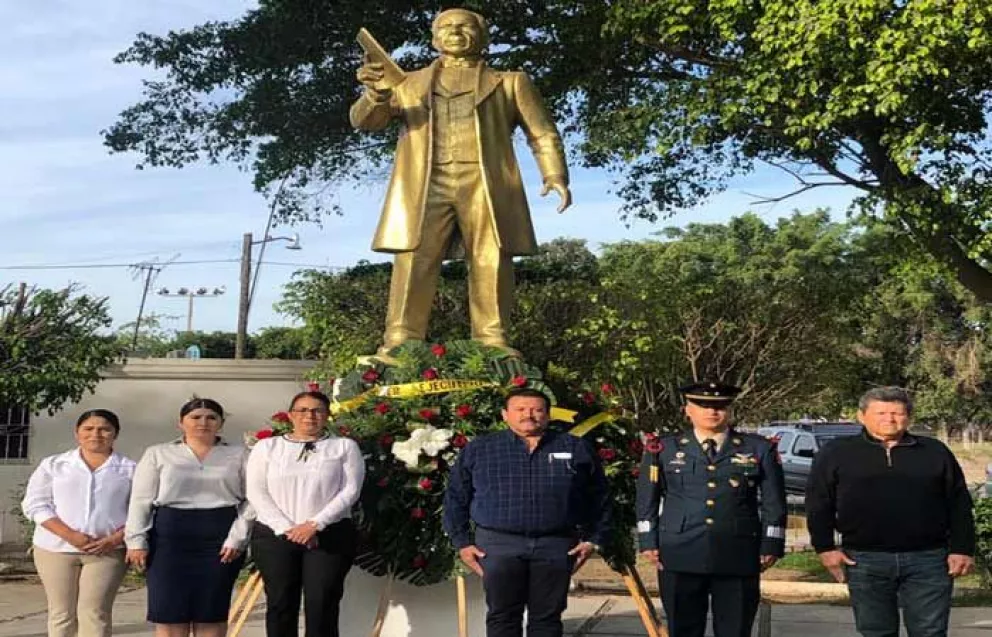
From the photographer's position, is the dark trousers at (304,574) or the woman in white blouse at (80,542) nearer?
the dark trousers at (304,574)

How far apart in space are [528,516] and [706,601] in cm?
76

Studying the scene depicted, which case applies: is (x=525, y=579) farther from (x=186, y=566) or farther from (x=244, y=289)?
(x=244, y=289)

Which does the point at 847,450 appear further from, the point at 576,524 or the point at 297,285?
the point at 297,285

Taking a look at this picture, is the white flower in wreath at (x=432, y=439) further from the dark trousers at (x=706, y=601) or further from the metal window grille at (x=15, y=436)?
the metal window grille at (x=15, y=436)

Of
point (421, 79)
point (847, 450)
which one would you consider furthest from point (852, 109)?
point (847, 450)

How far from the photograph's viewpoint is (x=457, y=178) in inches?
249

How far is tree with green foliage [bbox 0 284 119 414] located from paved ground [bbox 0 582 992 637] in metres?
1.93

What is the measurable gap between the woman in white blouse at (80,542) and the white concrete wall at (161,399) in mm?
8835

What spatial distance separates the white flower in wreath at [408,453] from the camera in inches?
203

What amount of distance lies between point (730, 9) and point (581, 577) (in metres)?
5.70

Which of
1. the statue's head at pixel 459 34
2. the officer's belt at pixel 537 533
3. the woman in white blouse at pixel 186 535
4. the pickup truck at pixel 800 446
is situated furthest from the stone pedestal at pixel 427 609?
the pickup truck at pixel 800 446

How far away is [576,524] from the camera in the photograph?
13.8 ft

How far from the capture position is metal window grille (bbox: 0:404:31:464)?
13281mm

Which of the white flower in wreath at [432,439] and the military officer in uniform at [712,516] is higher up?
the white flower in wreath at [432,439]
